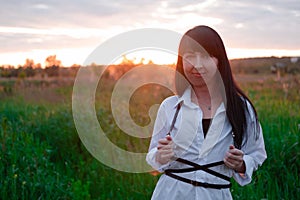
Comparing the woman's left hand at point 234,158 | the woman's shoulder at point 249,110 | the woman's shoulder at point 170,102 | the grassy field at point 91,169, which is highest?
the woman's shoulder at point 170,102

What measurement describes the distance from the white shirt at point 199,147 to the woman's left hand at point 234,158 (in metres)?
0.06

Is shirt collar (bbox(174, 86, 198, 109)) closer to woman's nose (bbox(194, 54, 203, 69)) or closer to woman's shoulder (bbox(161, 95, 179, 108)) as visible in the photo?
woman's shoulder (bbox(161, 95, 179, 108))

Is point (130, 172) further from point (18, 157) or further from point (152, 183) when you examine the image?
point (18, 157)

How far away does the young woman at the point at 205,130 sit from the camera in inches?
77.0

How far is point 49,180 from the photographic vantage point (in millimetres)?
3709

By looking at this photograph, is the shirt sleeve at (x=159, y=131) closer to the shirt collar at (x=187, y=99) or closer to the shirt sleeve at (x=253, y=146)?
the shirt collar at (x=187, y=99)

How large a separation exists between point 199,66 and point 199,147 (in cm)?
34

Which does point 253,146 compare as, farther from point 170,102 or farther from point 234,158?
point 170,102

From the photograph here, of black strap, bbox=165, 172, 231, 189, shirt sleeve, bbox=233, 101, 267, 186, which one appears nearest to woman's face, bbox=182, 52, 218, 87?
shirt sleeve, bbox=233, 101, 267, 186

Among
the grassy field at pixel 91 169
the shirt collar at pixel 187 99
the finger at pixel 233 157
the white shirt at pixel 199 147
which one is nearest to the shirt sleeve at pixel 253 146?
the white shirt at pixel 199 147

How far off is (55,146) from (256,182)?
2427mm

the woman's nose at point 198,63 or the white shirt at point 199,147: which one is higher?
the woman's nose at point 198,63

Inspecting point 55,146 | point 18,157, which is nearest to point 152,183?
point 18,157

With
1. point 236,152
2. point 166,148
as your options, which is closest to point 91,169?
point 166,148
